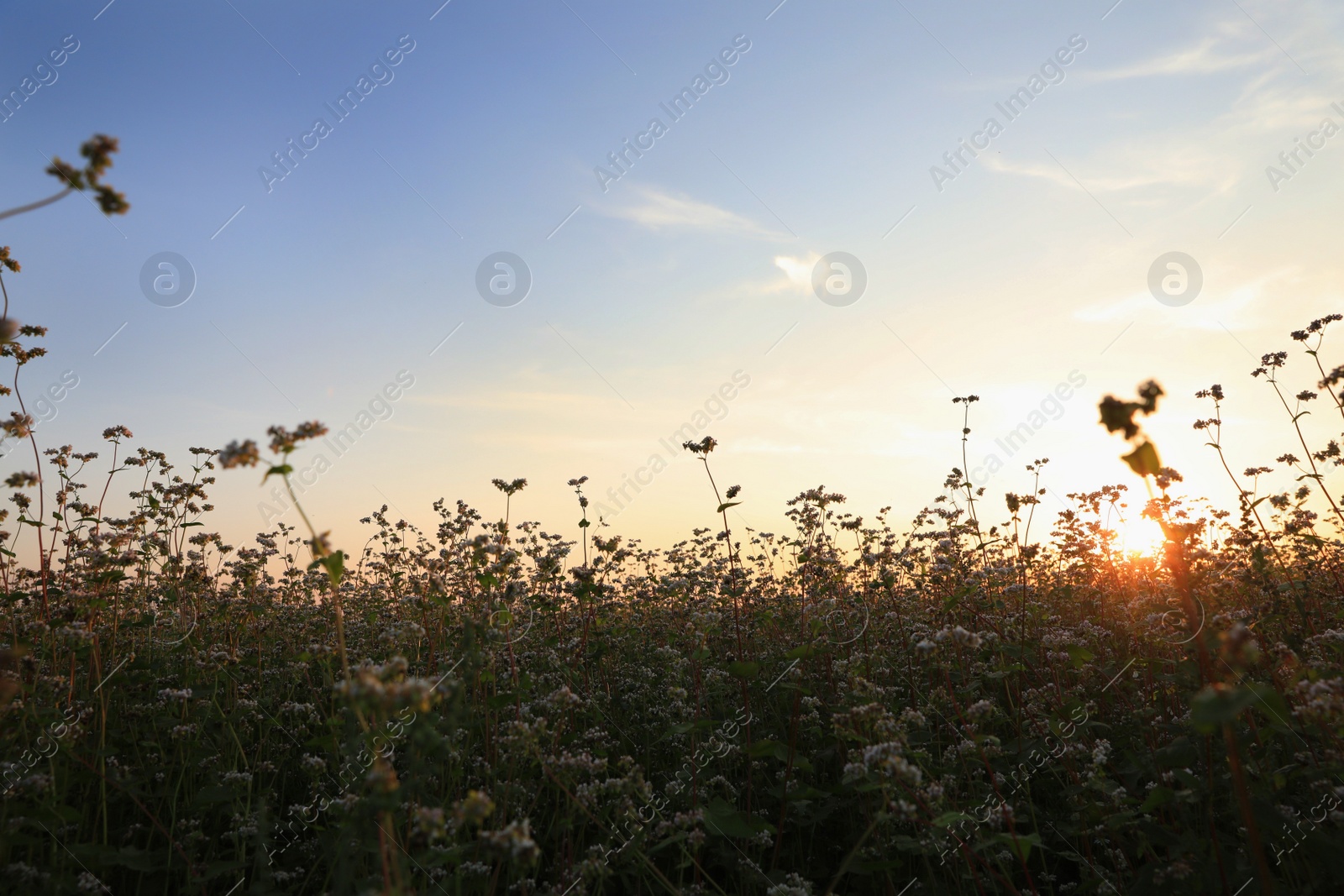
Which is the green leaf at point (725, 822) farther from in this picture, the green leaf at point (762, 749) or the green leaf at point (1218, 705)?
the green leaf at point (1218, 705)

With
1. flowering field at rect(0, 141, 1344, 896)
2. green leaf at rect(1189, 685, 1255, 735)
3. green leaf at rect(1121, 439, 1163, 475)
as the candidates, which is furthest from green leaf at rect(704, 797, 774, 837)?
green leaf at rect(1121, 439, 1163, 475)

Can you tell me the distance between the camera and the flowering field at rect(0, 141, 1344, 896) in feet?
12.2

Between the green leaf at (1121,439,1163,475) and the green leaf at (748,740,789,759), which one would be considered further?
the green leaf at (748,740,789,759)

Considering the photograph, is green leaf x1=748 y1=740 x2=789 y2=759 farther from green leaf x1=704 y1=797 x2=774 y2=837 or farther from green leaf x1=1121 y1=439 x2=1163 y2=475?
green leaf x1=1121 y1=439 x2=1163 y2=475

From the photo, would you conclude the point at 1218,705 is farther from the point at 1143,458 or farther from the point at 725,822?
the point at 725,822

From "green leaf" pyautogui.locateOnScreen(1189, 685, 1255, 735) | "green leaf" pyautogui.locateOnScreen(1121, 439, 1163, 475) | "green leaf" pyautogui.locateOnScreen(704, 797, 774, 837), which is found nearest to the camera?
"green leaf" pyautogui.locateOnScreen(1189, 685, 1255, 735)

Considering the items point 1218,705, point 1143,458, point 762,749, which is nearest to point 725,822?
point 762,749

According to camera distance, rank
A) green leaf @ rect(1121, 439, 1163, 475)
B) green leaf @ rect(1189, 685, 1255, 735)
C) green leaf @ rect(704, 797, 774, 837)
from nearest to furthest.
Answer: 1. green leaf @ rect(1189, 685, 1255, 735)
2. green leaf @ rect(1121, 439, 1163, 475)
3. green leaf @ rect(704, 797, 774, 837)

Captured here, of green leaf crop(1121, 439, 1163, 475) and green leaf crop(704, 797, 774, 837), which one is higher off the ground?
green leaf crop(1121, 439, 1163, 475)

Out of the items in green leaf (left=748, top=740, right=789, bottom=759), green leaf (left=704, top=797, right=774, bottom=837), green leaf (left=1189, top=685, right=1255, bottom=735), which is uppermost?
green leaf (left=1189, top=685, right=1255, bottom=735)

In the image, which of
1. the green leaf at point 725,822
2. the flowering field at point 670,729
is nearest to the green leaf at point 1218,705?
the flowering field at point 670,729

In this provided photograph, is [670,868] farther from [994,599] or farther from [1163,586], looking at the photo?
[1163,586]

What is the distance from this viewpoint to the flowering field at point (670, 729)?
3721 mm

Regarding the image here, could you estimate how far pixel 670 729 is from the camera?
4.64 meters
